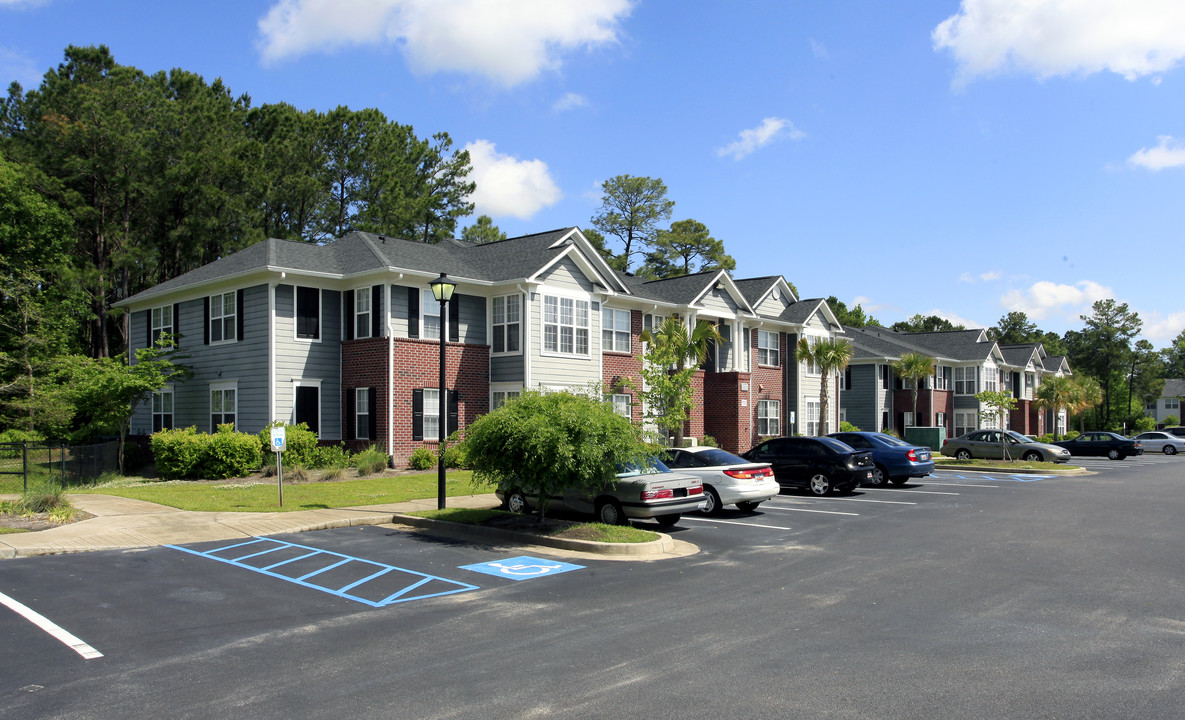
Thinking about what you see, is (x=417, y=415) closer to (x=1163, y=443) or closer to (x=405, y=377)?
(x=405, y=377)

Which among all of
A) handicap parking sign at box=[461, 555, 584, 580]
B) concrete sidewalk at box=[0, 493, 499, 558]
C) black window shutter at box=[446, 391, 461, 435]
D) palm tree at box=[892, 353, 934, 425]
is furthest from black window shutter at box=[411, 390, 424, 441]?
palm tree at box=[892, 353, 934, 425]

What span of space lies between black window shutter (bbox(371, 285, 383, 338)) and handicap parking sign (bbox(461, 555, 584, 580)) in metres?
15.3

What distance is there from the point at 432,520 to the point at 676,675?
912 centimetres

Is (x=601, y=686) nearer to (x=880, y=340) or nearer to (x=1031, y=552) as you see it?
(x=1031, y=552)

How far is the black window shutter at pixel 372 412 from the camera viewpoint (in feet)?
84.3

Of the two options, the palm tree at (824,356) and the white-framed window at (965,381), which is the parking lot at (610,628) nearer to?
the palm tree at (824,356)

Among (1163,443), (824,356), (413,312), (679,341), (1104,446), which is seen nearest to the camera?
(413,312)

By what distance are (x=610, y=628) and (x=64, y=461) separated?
18.7 m

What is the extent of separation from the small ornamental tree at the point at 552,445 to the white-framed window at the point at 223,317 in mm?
16535

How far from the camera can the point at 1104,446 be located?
44.0m

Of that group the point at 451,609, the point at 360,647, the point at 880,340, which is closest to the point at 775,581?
the point at 451,609

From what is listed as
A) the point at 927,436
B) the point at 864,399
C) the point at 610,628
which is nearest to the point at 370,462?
the point at 610,628

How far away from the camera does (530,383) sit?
1066 inches

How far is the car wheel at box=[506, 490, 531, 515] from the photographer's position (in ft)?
52.3
